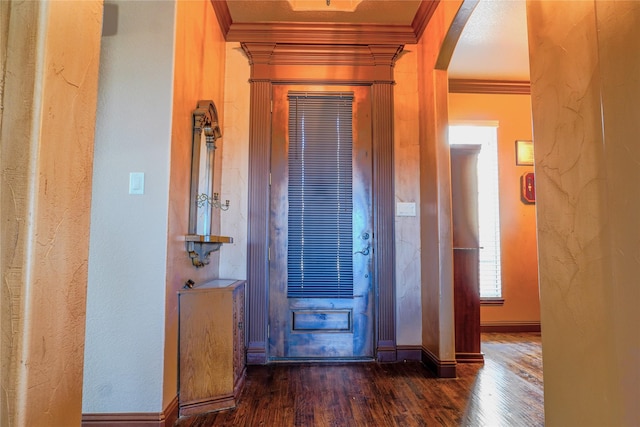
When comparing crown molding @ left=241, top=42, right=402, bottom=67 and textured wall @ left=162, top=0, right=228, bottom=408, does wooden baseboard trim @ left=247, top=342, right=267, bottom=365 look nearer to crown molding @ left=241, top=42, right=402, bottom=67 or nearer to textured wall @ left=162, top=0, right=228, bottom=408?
textured wall @ left=162, top=0, right=228, bottom=408

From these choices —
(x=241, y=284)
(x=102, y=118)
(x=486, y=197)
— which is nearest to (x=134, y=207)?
(x=102, y=118)

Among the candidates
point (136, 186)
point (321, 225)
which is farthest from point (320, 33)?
point (136, 186)

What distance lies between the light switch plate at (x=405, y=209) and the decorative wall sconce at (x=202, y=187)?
1.47 m

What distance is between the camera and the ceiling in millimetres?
2809

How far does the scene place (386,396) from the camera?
7.37 feet

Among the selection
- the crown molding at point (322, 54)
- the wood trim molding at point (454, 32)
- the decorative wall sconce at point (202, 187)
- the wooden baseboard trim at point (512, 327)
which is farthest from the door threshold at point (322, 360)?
the crown molding at point (322, 54)

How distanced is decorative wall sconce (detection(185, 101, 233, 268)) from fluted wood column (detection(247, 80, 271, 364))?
43 centimetres

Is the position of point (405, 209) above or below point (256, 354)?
above

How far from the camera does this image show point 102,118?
1822mm

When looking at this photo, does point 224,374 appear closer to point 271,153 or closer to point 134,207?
point 134,207

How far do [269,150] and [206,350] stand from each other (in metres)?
1.70

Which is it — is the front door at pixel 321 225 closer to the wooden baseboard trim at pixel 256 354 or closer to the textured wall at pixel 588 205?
the wooden baseboard trim at pixel 256 354

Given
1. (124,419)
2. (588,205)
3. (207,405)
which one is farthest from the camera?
(207,405)

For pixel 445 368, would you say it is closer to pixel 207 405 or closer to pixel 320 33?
pixel 207 405
